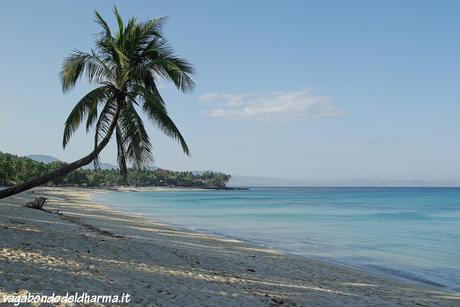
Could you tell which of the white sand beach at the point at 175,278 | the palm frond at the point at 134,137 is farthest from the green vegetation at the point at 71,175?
the white sand beach at the point at 175,278

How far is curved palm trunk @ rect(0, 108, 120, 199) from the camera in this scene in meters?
10.6

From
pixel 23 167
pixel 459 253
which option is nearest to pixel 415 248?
pixel 459 253

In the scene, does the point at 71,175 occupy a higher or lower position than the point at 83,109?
lower

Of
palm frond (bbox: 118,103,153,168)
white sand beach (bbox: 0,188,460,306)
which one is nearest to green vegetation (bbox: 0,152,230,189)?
palm frond (bbox: 118,103,153,168)

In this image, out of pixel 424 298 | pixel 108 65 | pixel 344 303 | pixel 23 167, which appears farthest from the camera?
pixel 23 167

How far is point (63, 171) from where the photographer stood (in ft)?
35.4

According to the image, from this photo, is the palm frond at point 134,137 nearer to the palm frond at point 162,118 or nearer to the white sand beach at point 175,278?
the palm frond at point 162,118

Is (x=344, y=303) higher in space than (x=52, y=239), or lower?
lower

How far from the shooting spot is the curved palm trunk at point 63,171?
34.7ft

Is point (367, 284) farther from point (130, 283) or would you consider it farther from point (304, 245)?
point (304, 245)

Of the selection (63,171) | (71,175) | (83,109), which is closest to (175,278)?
(63,171)

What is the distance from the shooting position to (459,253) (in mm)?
20172

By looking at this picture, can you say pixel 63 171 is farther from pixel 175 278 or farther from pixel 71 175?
pixel 71 175

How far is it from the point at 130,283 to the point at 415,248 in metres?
18.6
